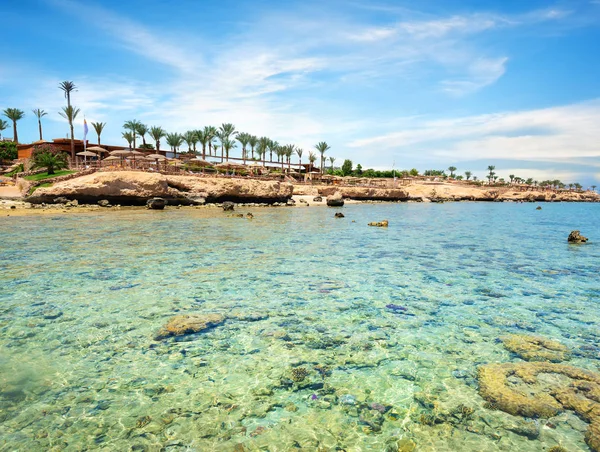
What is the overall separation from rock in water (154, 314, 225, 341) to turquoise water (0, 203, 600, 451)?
0.21m

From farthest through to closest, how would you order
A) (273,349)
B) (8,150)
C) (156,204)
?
(8,150) → (156,204) → (273,349)

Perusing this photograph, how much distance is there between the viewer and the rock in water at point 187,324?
5.79 meters

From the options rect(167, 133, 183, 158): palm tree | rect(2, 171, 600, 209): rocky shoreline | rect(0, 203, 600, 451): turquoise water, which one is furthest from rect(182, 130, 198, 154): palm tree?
rect(0, 203, 600, 451): turquoise water

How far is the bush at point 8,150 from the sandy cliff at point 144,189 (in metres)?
39.2

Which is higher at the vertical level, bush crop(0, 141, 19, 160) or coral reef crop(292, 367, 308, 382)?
bush crop(0, 141, 19, 160)

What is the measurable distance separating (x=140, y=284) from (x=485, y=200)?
328ft

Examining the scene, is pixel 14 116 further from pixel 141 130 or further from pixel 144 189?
pixel 144 189

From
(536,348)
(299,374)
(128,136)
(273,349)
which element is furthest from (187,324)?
(128,136)

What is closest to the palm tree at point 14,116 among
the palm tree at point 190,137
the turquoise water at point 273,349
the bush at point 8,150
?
the bush at point 8,150

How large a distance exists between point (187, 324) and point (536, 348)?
574cm

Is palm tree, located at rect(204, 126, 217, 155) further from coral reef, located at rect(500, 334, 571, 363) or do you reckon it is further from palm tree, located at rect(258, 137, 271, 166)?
coral reef, located at rect(500, 334, 571, 363)

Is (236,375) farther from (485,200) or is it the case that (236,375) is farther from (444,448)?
(485,200)

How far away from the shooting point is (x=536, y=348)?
5410 millimetres

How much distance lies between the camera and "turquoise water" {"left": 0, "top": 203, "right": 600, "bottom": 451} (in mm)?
3500
